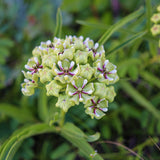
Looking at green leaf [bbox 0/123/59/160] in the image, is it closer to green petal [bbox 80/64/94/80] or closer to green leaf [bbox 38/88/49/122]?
green leaf [bbox 38/88/49/122]

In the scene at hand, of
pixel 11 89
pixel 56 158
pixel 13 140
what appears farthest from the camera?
pixel 11 89

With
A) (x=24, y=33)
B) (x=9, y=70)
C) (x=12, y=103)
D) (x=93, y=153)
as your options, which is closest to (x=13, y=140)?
(x=93, y=153)

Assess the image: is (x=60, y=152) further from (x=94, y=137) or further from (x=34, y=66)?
(x=34, y=66)

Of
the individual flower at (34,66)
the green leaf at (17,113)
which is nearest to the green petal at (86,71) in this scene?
the individual flower at (34,66)

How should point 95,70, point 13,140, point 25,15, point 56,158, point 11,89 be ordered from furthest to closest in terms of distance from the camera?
point 25,15 → point 11,89 → point 56,158 → point 13,140 → point 95,70

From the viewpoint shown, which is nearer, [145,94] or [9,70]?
[145,94]

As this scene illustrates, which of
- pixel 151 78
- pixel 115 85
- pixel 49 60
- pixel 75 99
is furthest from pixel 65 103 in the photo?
pixel 151 78

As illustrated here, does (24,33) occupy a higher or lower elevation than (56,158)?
higher

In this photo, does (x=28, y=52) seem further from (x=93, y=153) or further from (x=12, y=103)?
(x=93, y=153)
